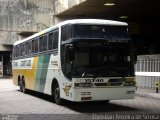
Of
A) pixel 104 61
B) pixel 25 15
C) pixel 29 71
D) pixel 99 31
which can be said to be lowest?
pixel 29 71

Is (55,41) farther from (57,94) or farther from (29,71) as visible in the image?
(29,71)

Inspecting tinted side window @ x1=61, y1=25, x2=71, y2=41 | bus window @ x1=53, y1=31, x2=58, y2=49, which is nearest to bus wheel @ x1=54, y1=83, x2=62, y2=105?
bus window @ x1=53, y1=31, x2=58, y2=49

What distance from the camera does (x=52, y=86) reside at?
15.9 metres

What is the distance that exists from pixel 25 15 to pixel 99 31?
1901 cm

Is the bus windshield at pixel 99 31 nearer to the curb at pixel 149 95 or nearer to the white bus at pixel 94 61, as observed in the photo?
the white bus at pixel 94 61

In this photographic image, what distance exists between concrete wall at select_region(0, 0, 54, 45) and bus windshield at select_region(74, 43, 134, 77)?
60.5ft

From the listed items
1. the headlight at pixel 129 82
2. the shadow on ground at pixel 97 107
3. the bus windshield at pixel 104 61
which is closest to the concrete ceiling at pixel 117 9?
the shadow on ground at pixel 97 107

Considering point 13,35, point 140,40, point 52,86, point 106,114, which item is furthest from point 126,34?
point 13,35

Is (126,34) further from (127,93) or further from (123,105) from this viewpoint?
(123,105)

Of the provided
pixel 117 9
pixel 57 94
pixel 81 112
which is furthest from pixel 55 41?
pixel 117 9

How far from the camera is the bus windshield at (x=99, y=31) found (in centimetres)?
1323

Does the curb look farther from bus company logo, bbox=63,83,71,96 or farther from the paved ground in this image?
bus company logo, bbox=63,83,71,96

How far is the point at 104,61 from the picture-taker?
13.1 m

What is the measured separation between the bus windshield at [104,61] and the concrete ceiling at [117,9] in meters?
8.21
